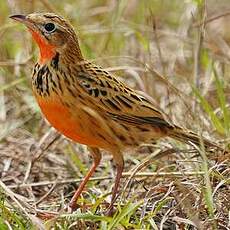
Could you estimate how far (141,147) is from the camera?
6805 millimetres

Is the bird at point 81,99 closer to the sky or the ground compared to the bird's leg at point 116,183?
closer to the sky

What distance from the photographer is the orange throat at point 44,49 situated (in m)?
5.45

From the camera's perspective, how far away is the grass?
17.0 feet

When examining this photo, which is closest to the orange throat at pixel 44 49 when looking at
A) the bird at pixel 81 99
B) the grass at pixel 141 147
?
the bird at pixel 81 99

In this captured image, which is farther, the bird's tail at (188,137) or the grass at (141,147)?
the bird's tail at (188,137)

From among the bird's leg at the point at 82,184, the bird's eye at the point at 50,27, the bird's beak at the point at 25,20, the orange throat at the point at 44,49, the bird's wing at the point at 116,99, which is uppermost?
the bird's beak at the point at 25,20

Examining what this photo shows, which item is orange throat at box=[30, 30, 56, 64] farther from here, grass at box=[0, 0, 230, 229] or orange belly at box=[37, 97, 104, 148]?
grass at box=[0, 0, 230, 229]

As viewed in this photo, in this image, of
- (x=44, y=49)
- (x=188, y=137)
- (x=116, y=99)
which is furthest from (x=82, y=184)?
(x=44, y=49)

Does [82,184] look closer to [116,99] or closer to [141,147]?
[116,99]

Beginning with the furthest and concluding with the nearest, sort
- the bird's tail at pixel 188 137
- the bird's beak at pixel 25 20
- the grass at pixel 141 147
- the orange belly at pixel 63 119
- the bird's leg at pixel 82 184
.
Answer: the bird's tail at pixel 188 137, the bird's leg at pixel 82 184, the bird's beak at pixel 25 20, the orange belly at pixel 63 119, the grass at pixel 141 147

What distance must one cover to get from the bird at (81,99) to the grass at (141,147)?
21 centimetres

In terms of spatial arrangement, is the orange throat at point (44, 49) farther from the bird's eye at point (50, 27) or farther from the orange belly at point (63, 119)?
the orange belly at point (63, 119)

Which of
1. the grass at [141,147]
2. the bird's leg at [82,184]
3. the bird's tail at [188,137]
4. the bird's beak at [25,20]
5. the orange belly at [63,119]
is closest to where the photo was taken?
the grass at [141,147]

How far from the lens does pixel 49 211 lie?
5672mm
